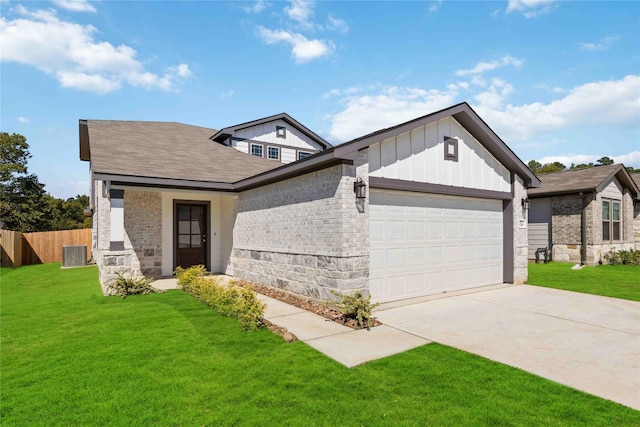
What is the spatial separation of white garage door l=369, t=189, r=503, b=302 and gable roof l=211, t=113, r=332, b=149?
11069 mm

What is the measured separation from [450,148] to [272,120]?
1184 centimetres

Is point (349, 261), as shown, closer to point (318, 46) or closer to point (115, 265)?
point (115, 265)

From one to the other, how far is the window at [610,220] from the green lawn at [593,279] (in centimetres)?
180

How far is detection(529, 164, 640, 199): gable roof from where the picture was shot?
48.8 ft

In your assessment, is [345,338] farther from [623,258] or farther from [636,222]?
[636,222]

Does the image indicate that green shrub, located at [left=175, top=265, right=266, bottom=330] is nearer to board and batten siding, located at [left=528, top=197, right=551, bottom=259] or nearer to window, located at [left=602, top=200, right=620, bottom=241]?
board and batten siding, located at [left=528, top=197, right=551, bottom=259]

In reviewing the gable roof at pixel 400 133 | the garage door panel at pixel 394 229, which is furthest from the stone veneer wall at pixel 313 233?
the garage door panel at pixel 394 229

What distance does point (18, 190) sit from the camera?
32750mm

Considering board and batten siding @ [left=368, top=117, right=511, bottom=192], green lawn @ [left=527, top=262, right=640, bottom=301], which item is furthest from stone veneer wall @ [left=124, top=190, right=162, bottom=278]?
green lawn @ [left=527, top=262, right=640, bottom=301]

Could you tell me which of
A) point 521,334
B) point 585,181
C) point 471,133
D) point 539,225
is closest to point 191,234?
point 471,133

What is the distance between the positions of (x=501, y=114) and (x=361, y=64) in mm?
47505

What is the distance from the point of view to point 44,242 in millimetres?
18578

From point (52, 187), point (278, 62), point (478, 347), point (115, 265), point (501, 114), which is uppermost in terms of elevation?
point (501, 114)

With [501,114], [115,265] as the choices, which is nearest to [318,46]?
[115,265]
